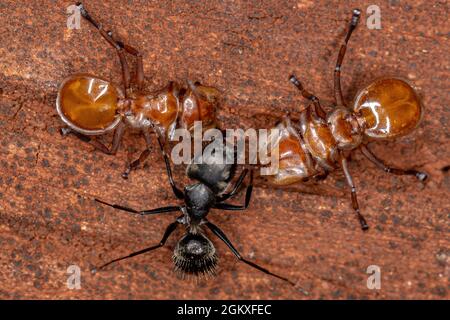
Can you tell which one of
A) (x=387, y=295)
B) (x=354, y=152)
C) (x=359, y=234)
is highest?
(x=354, y=152)

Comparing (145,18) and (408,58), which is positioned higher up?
(145,18)

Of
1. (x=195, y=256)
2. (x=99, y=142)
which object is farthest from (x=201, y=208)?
(x=99, y=142)

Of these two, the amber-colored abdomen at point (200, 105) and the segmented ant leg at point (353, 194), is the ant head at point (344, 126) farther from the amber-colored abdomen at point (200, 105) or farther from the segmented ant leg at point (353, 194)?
the amber-colored abdomen at point (200, 105)

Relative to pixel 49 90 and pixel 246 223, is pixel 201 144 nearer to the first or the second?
pixel 246 223

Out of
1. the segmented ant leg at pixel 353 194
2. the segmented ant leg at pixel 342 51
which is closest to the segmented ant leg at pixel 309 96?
the segmented ant leg at pixel 342 51

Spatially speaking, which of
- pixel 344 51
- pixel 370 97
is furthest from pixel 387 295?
pixel 344 51

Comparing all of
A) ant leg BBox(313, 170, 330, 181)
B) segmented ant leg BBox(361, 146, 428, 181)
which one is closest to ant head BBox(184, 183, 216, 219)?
ant leg BBox(313, 170, 330, 181)
